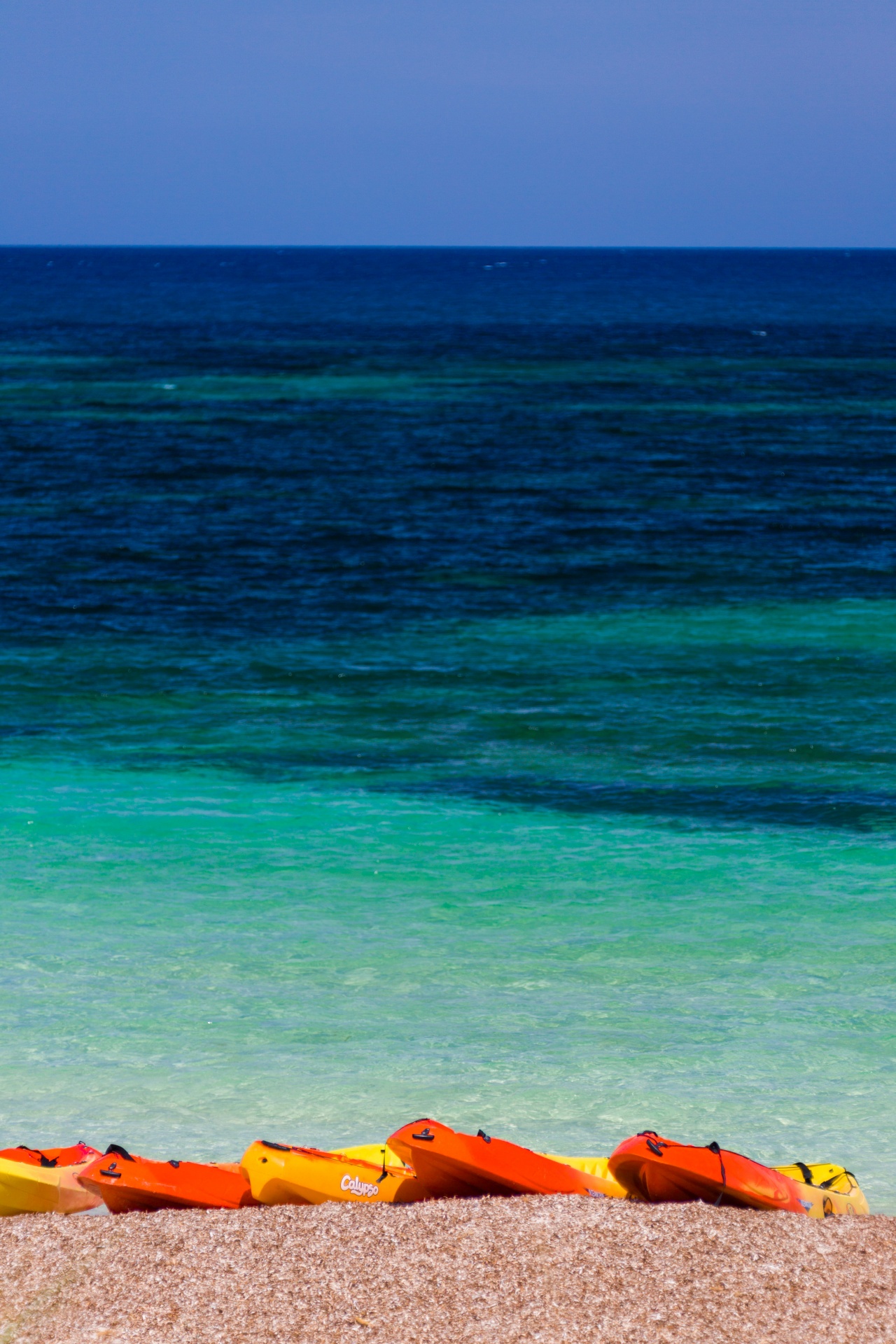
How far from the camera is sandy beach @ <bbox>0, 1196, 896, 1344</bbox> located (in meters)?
7.11

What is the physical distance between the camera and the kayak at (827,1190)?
27.8ft

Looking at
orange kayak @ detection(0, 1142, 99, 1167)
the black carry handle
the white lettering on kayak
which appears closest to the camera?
the black carry handle

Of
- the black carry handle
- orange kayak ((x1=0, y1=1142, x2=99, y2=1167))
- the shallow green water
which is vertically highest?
the black carry handle

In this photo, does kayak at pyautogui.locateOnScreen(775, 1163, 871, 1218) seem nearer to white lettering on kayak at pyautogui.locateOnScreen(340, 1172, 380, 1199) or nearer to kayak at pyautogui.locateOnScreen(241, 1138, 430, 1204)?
kayak at pyautogui.locateOnScreen(241, 1138, 430, 1204)

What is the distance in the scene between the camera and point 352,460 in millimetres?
43219

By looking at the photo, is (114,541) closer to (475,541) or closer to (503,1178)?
(475,541)

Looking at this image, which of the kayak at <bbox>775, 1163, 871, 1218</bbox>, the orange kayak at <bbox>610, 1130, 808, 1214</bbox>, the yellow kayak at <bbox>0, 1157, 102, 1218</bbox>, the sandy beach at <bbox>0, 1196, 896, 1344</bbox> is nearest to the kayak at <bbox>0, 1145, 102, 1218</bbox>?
the yellow kayak at <bbox>0, 1157, 102, 1218</bbox>

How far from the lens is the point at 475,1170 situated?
8375 millimetres

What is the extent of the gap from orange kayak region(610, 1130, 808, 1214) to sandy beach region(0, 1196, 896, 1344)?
0.11 metres

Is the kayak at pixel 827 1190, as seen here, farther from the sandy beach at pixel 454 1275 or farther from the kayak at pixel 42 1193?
the kayak at pixel 42 1193

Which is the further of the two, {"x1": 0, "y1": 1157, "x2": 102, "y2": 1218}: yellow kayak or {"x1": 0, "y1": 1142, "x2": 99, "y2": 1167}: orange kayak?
{"x1": 0, "y1": 1142, "x2": 99, "y2": 1167}: orange kayak

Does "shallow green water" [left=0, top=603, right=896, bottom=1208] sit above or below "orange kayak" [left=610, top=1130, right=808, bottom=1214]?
below

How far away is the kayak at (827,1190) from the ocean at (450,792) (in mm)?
743

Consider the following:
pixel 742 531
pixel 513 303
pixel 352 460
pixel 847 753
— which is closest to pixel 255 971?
pixel 847 753
